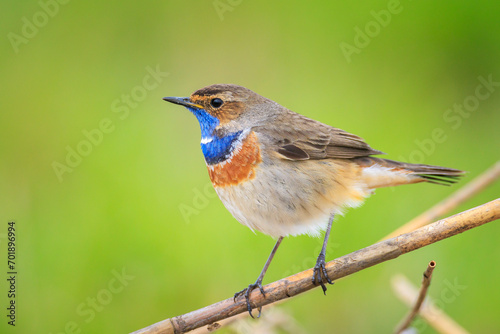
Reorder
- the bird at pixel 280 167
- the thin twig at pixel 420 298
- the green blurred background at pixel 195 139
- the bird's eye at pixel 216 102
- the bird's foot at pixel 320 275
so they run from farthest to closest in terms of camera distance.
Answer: the green blurred background at pixel 195 139
the bird's eye at pixel 216 102
the bird at pixel 280 167
the bird's foot at pixel 320 275
the thin twig at pixel 420 298

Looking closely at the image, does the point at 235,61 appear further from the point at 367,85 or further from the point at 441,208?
the point at 441,208

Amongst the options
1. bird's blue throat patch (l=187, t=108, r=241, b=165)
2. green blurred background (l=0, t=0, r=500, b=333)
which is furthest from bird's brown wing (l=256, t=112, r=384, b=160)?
green blurred background (l=0, t=0, r=500, b=333)

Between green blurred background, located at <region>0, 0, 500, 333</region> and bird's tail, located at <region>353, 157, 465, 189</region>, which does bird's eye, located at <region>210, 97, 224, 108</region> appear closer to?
bird's tail, located at <region>353, 157, 465, 189</region>

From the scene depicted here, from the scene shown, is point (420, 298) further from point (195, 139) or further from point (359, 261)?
point (195, 139)

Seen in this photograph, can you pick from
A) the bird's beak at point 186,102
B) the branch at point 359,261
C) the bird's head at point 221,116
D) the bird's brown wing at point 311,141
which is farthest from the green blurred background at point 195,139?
the branch at point 359,261

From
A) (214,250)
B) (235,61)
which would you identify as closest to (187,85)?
(235,61)

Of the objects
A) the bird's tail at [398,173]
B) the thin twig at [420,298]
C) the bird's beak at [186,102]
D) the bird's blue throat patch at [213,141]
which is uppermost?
the bird's beak at [186,102]

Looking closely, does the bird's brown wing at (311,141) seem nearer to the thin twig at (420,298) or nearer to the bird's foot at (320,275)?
the bird's foot at (320,275)
